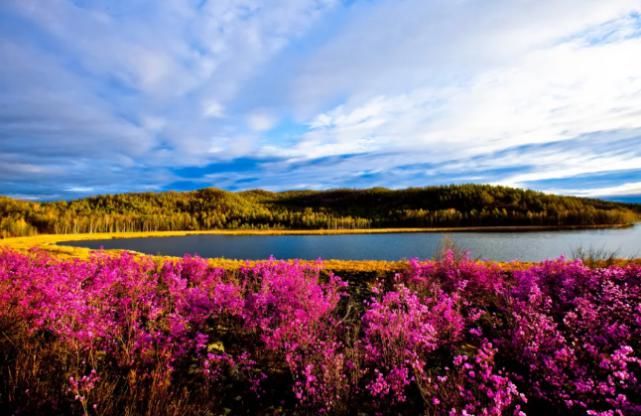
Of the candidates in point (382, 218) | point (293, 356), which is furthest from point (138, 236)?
point (293, 356)

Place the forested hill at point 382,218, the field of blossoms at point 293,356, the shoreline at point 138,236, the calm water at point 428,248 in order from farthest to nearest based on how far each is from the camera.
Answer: the forested hill at point 382,218 → the calm water at point 428,248 → the shoreline at point 138,236 → the field of blossoms at point 293,356

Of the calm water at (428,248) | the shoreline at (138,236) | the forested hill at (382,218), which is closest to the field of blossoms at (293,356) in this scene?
the shoreline at (138,236)

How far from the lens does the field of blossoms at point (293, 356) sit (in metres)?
4.20

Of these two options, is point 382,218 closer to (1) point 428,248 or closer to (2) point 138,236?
(2) point 138,236

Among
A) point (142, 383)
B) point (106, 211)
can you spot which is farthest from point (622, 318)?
point (106, 211)

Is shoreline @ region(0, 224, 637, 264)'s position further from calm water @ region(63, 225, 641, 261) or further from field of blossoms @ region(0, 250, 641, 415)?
calm water @ region(63, 225, 641, 261)

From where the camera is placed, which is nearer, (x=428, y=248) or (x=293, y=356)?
(x=293, y=356)

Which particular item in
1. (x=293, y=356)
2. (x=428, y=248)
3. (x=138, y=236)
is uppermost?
(x=293, y=356)

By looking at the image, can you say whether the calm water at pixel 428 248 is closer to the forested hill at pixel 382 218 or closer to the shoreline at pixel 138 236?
the shoreline at pixel 138 236

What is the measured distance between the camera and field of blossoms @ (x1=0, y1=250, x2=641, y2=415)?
4203 mm

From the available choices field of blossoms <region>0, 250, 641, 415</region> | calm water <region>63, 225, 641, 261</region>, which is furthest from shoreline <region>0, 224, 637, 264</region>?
calm water <region>63, 225, 641, 261</region>

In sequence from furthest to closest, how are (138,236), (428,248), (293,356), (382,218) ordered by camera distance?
(382,218) < (138,236) < (428,248) < (293,356)

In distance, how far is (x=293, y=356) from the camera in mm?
5398

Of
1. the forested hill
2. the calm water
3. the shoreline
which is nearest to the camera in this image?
the shoreline
